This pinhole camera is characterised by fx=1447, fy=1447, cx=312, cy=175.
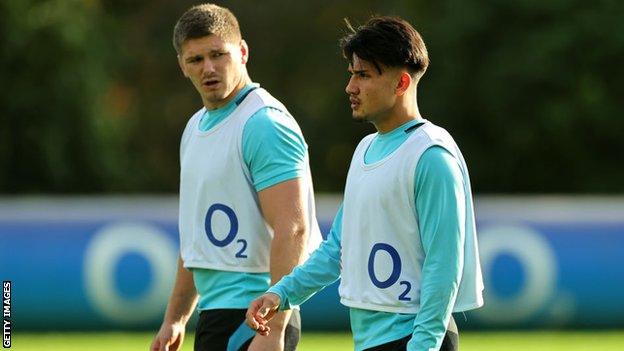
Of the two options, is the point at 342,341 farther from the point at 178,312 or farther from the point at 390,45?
the point at 390,45

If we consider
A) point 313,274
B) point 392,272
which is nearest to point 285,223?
point 313,274

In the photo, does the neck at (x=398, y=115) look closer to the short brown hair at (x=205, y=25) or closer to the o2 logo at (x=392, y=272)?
the o2 logo at (x=392, y=272)

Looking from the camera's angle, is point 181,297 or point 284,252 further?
point 181,297

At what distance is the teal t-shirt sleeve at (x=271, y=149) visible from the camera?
5.34 meters

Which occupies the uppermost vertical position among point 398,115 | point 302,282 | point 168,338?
point 398,115

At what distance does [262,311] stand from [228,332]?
67 cm

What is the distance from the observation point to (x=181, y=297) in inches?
232

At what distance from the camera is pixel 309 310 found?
13773 mm

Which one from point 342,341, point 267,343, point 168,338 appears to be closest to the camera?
point 267,343

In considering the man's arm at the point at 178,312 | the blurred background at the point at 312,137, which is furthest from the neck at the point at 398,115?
the blurred background at the point at 312,137

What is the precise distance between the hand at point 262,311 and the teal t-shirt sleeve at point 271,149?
2.20ft

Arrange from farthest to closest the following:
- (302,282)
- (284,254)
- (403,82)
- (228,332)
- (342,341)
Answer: (342,341) < (228,332) < (284,254) < (302,282) < (403,82)

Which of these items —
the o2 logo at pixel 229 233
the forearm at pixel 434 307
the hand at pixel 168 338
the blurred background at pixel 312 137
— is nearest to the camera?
the forearm at pixel 434 307

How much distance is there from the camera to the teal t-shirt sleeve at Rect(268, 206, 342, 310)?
15.9 feet
